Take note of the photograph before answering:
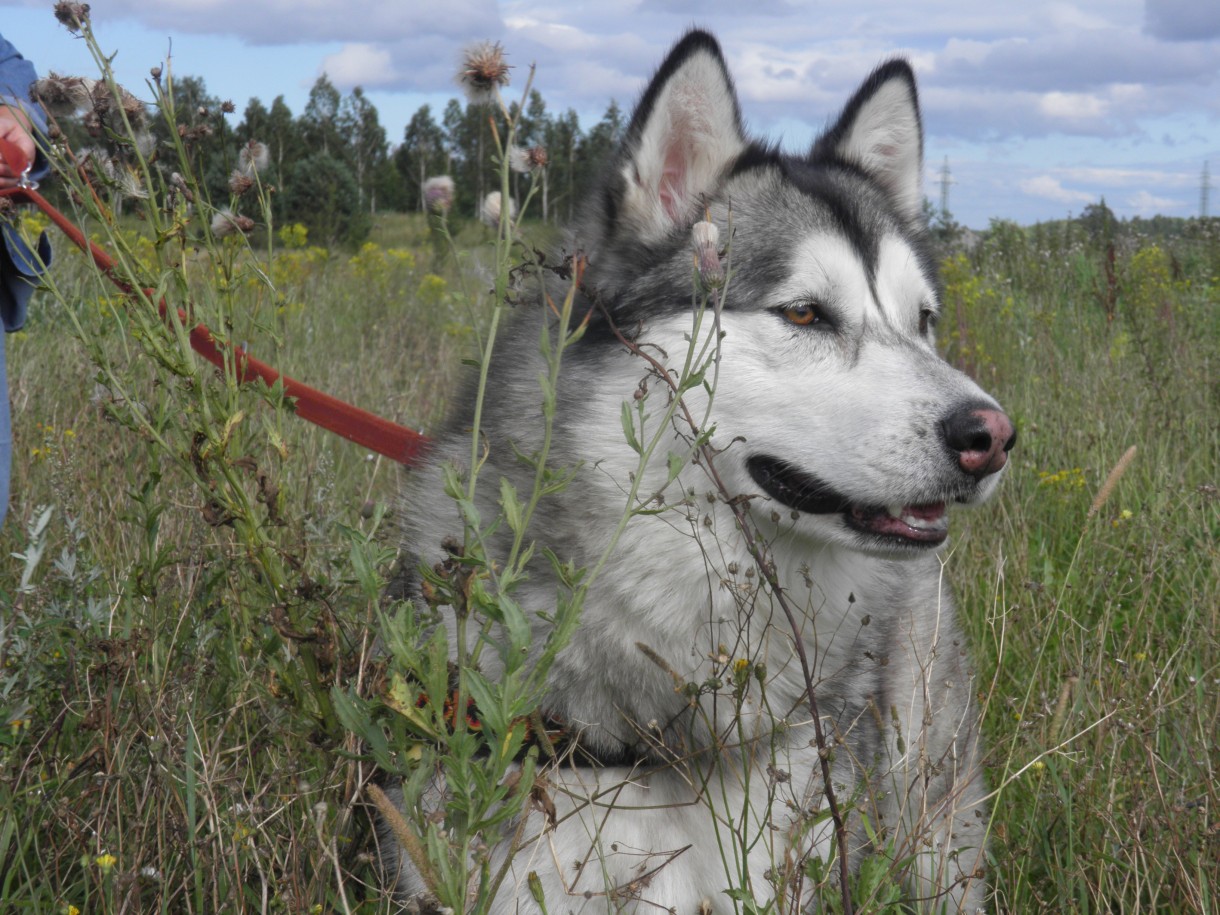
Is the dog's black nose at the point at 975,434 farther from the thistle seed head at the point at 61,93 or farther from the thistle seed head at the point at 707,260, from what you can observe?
the thistle seed head at the point at 61,93

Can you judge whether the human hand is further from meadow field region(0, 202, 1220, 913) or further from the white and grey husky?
the white and grey husky

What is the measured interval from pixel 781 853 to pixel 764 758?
202 millimetres

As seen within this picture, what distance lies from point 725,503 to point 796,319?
0.56 metres

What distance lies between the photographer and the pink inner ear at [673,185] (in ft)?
8.42

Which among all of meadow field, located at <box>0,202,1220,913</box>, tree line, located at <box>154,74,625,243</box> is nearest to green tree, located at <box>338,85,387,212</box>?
tree line, located at <box>154,74,625,243</box>

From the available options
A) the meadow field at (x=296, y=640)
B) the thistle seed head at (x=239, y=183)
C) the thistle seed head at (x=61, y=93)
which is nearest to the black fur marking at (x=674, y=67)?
the meadow field at (x=296, y=640)

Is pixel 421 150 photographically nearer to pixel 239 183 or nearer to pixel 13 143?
pixel 13 143

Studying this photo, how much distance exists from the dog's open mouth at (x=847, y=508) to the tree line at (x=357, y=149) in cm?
80

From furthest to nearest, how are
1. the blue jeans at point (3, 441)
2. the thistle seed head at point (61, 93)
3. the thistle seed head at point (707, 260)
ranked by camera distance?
the blue jeans at point (3, 441) → the thistle seed head at point (61, 93) → the thistle seed head at point (707, 260)

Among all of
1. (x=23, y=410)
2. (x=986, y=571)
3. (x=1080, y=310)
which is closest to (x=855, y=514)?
(x=986, y=571)

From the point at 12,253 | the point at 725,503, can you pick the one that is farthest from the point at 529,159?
the point at 12,253

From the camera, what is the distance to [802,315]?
236 cm

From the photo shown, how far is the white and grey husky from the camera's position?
2.10 metres

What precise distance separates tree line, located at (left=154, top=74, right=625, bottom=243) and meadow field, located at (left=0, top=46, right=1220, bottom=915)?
6.5 inches
